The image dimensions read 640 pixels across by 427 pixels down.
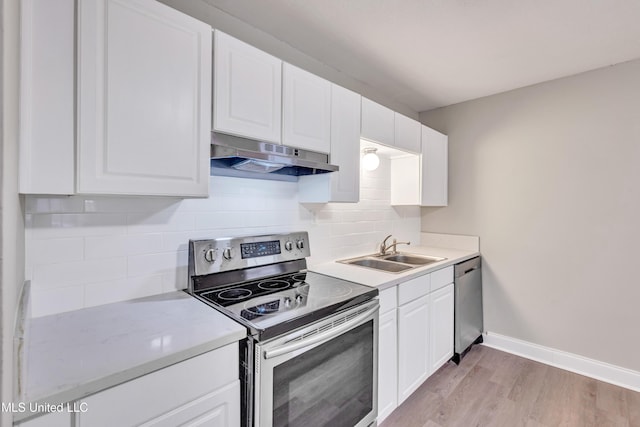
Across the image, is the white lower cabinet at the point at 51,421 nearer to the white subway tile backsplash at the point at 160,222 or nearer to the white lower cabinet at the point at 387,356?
the white subway tile backsplash at the point at 160,222

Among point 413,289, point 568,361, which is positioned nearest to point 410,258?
point 413,289

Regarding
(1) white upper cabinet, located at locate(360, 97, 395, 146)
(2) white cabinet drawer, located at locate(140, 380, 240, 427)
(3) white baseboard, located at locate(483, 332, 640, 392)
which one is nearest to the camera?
(2) white cabinet drawer, located at locate(140, 380, 240, 427)

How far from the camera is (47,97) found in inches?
36.5

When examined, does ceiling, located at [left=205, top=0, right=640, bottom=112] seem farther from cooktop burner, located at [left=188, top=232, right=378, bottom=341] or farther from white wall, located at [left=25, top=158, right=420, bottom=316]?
cooktop burner, located at [left=188, top=232, right=378, bottom=341]

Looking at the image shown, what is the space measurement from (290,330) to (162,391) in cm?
45

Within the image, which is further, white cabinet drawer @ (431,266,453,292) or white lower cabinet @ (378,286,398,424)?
white cabinet drawer @ (431,266,453,292)

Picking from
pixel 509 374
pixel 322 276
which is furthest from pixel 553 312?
pixel 322 276

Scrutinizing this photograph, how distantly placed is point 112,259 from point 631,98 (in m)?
3.43

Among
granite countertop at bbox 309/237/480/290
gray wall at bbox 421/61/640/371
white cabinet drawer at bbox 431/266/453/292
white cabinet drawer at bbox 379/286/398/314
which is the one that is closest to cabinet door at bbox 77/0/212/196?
granite countertop at bbox 309/237/480/290

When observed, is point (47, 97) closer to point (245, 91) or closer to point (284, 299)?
point (245, 91)

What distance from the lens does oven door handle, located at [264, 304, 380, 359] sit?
3.52ft

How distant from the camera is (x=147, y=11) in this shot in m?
1.11

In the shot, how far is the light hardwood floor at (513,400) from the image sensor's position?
71.9 inches

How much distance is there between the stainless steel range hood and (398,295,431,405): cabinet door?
1.04 m
